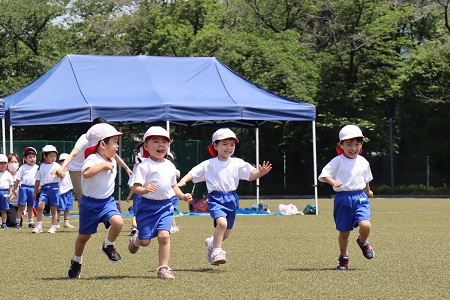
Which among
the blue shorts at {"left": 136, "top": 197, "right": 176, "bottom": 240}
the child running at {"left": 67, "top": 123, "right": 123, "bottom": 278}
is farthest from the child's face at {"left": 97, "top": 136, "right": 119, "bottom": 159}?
the blue shorts at {"left": 136, "top": 197, "right": 176, "bottom": 240}

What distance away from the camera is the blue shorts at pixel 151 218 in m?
10.2

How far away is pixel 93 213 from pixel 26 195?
10.00m

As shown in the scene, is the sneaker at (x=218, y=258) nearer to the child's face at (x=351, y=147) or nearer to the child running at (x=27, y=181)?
the child's face at (x=351, y=147)

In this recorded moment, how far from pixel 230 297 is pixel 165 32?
3946 centimetres

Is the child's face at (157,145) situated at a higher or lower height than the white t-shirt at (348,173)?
higher

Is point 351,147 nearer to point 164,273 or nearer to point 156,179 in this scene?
point 156,179

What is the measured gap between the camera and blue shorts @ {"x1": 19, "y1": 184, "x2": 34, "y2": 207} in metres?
19.9

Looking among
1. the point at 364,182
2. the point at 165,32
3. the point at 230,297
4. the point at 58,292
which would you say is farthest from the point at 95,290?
the point at 165,32

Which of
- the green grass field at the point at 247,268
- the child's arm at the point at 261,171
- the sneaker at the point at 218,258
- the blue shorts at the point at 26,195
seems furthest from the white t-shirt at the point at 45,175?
the sneaker at the point at 218,258

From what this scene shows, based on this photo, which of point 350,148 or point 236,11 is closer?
point 350,148

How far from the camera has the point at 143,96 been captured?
77.0 ft

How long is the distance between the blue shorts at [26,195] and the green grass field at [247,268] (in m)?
1.43

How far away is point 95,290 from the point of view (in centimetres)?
898

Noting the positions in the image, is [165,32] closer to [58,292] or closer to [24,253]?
[24,253]
